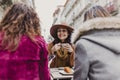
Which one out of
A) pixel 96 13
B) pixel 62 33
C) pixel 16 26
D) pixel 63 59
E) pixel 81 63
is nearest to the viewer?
pixel 81 63

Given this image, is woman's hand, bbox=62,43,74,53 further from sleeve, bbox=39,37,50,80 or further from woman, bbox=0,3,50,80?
woman, bbox=0,3,50,80

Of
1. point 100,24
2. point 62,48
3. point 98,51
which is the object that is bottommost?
point 62,48

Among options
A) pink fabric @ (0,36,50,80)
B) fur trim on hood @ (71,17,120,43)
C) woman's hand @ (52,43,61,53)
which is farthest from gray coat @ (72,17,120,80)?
woman's hand @ (52,43,61,53)

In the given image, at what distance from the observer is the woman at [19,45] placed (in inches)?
114

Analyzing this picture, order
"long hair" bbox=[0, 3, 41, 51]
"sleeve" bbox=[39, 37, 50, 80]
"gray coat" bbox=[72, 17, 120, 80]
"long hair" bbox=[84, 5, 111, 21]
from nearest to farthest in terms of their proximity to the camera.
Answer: "gray coat" bbox=[72, 17, 120, 80]
"long hair" bbox=[84, 5, 111, 21]
"long hair" bbox=[0, 3, 41, 51]
"sleeve" bbox=[39, 37, 50, 80]

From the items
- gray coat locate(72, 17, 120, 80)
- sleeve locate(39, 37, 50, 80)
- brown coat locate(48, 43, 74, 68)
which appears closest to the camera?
gray coat locate(72, 17, 120, 80)

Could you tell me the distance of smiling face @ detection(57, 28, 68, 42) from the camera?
5.19 metres

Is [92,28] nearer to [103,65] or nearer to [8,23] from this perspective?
[103,65]

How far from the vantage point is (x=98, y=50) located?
2.33 meters

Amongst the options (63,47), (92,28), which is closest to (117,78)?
(92,28)

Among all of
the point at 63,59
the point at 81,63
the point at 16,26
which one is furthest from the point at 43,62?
the point at 63,59

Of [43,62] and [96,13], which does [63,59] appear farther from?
[96,13]

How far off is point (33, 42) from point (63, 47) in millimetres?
2309

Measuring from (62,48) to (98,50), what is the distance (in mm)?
2885
